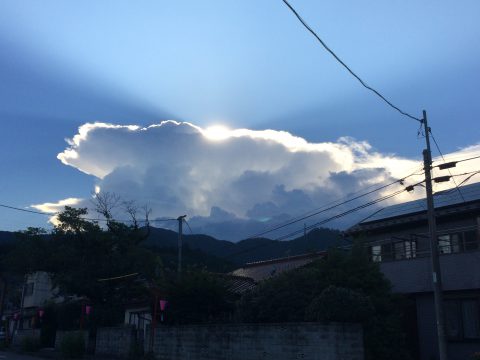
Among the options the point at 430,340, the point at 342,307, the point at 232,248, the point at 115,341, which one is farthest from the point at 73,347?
the point at 232,248

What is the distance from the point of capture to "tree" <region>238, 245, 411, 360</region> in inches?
616

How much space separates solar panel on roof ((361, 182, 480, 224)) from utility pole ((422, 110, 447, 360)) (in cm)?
532

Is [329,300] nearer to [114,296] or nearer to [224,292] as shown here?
[224,292]

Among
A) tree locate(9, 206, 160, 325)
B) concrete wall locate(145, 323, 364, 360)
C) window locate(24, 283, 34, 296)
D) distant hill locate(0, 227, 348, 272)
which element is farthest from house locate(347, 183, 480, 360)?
window locate(24, 283, 34, 296)

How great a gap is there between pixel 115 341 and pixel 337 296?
51.6ft

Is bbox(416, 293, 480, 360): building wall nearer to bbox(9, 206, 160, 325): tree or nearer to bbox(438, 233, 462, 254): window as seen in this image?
bbox(438, 233, 462, 254): window

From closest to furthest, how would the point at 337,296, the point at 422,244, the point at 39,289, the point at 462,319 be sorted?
the point at 337,296 < the point at 462,319 < the point at 422,244 < the point at 39,289

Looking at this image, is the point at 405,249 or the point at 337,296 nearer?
the point at 337,296

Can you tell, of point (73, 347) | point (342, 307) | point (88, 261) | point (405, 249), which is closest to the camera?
point (342, 307)

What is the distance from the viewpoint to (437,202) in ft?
78.2

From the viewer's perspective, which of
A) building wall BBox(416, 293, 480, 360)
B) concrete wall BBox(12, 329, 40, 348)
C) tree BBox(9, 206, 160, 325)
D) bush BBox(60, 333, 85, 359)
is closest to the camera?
building wall BBox(416, 293, 480, 360)

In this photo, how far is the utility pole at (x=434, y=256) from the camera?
15414 millimetres

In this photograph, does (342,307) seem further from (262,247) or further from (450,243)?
(262,247)

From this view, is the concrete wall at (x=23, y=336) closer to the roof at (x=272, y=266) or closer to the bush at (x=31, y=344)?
the bush at (x=31, y=344)
